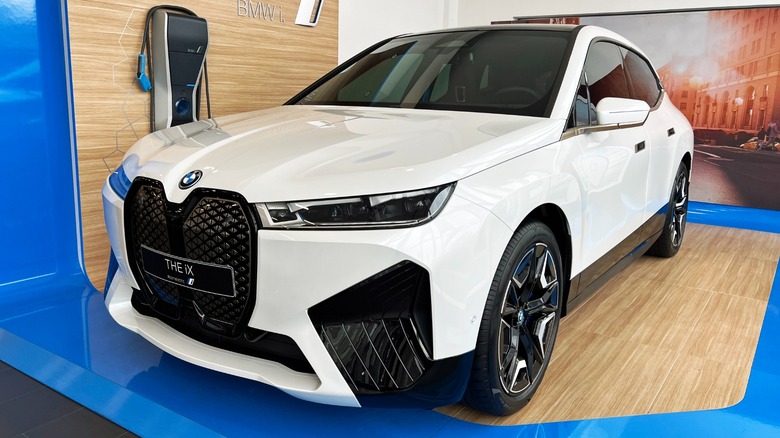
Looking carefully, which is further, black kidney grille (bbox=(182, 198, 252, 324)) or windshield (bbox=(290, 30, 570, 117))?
windshield (bbox=(290, 30, 570, 117))

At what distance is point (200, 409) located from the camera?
2.04 meters

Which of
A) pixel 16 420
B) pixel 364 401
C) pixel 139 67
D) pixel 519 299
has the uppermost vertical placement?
pixel 139 67

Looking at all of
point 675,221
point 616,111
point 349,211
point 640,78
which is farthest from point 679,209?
point 349,211

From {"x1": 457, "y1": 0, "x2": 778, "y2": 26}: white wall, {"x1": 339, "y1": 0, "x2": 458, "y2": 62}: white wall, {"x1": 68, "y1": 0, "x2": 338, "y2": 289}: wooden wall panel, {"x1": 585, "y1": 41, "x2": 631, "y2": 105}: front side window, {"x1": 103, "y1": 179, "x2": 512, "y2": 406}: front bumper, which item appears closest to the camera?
{"x1": 103, "y1": 179, "x2": 512, "y2": 406}: front bumper

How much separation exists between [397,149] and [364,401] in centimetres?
70

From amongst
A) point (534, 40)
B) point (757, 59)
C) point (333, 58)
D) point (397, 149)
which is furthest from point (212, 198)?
point (757, 59)

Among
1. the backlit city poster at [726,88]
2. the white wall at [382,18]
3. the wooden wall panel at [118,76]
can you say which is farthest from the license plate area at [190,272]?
the backlit city poster at [726,88]

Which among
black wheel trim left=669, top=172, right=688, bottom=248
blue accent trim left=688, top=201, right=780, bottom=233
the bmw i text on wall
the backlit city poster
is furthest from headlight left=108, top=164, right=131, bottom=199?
the backlit city poster

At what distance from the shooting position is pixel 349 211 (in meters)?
1.59

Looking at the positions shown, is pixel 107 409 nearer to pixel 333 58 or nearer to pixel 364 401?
pixel 364 401

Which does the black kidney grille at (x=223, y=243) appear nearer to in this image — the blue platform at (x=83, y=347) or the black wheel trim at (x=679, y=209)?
the blue platform at (x=83, y=347)

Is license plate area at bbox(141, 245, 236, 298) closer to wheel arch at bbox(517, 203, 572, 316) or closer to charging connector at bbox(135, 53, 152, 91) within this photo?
wheel arch at bbox(517, 203, 572, 316)

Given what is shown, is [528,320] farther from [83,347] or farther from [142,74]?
→ [142,74]

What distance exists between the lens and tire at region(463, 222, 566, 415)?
5.86 feet
